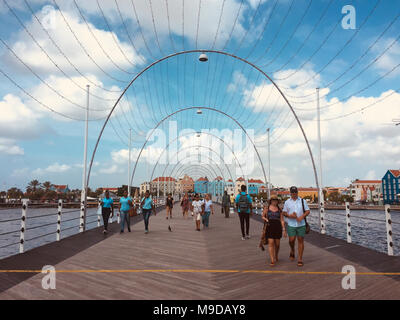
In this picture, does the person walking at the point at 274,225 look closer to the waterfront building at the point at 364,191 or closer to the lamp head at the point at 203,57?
the lamp head at the point at 203,57

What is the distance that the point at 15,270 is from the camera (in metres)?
5.90

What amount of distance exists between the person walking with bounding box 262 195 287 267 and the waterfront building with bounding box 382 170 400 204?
128 meters

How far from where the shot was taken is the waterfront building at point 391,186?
115688 millimetres

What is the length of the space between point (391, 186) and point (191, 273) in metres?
135

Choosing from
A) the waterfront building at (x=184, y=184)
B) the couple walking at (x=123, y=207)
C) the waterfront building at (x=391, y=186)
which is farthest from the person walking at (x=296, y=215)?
the waterfront building at (x=184, y=184)

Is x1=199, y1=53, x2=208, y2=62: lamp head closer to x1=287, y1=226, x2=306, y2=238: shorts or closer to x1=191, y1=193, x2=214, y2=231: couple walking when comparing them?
x1=191, y1=193, x2=214, y2=231: couple walking

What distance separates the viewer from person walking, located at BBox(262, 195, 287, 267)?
6629 millimetres

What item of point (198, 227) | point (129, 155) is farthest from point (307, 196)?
point (198, 227)

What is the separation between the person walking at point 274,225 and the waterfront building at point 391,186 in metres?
128


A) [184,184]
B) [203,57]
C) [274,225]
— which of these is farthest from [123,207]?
[184,184]

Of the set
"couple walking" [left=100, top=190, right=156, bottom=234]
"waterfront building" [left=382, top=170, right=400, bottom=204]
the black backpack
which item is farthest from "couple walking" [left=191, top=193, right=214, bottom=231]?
"waterfront building" [left=382, top=170, right=400, bottom=204]

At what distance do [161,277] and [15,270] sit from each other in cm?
283

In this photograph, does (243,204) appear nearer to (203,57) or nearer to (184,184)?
(203,57)
